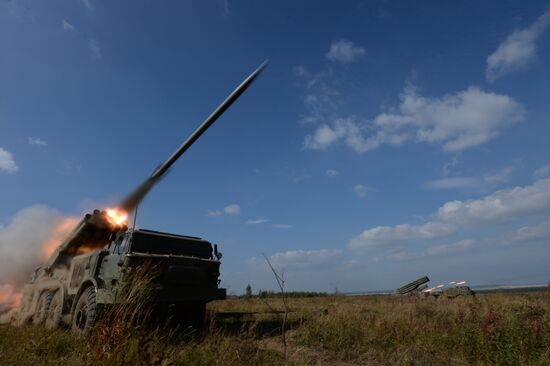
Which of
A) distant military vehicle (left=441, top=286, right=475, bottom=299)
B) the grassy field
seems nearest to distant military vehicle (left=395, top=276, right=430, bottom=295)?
distant military vehicle (left=441, top=286, right=475, bottom=299)

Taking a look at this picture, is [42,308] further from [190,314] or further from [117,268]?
[190,314]

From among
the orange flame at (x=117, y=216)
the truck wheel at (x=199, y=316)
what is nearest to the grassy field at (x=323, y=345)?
the truck wheel at (x=199, y=316)

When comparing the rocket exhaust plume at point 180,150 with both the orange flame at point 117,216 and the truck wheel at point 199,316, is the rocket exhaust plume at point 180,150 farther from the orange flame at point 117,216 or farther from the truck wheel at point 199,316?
the truck wheel at point 199,316

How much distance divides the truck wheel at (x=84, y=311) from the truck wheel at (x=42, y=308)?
2155mm

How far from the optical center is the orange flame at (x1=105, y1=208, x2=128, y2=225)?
11.9m

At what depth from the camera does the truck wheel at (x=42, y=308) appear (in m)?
10.8

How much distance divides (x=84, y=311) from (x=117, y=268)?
4.46 ft

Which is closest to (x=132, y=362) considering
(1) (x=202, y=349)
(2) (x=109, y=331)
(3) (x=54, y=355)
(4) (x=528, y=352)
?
(2) (x=109, y=331)

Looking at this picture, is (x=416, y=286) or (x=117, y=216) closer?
(x=117, y=216)

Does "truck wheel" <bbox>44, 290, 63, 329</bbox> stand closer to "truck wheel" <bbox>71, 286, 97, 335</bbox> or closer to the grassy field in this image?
"truck wheel" <bbox>71, 286, 97, 335</bbox>

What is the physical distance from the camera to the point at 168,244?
31.9 ft

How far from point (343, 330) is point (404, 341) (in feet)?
4.05

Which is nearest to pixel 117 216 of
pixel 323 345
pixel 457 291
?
pixel 323 345

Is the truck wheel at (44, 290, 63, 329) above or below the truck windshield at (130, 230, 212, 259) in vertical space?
below
